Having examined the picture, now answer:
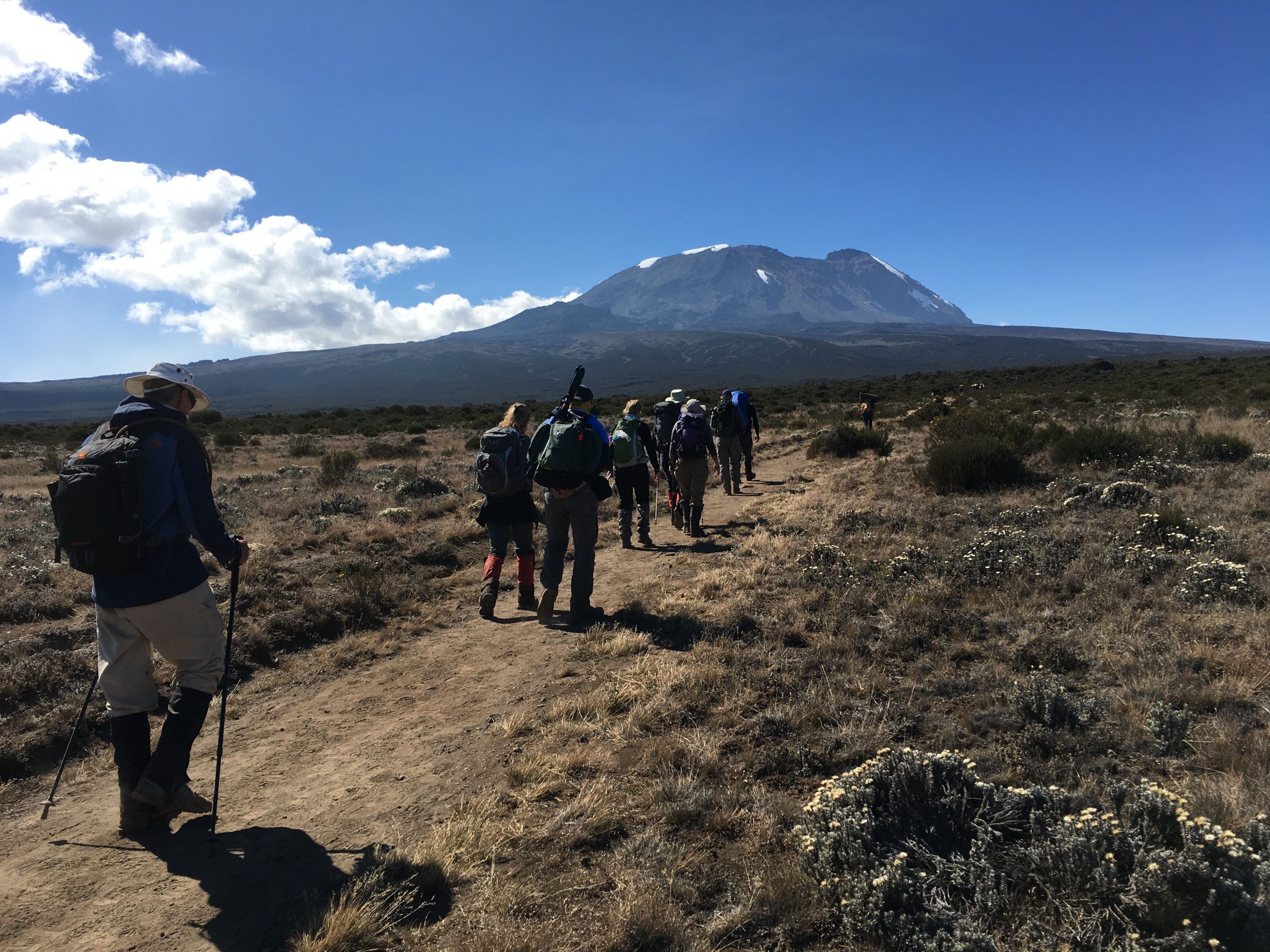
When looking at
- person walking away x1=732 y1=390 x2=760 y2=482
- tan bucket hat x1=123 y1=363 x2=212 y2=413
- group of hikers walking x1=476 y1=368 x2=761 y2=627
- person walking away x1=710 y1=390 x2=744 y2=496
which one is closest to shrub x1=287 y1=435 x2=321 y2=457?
person walking away x1=732 y1=390 x2=760 y2=482

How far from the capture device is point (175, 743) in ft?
10.3

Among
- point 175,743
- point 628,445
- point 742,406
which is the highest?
point 742,406

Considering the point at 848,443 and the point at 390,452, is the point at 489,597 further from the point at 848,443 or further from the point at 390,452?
the point at 390,452

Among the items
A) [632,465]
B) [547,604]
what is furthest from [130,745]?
[632,465]

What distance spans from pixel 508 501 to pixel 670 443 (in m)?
3.89

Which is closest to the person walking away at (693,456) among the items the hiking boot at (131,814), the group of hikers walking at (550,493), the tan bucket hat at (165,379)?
the group of hikers walking at (550,493)

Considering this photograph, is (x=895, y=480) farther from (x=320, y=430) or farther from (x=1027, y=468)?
(x=320, y=430)

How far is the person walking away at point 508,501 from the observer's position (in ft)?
19.5

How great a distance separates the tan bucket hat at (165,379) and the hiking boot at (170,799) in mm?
1731

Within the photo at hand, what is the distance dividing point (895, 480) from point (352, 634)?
8712 mm

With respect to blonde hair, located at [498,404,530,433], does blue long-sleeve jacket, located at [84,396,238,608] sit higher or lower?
lower

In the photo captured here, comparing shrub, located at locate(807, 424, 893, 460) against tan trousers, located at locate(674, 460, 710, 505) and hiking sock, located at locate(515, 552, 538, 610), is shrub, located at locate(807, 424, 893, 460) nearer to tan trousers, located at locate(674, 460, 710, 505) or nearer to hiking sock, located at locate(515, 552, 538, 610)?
tan trousers, located at locate(674, 460, 710, 505)

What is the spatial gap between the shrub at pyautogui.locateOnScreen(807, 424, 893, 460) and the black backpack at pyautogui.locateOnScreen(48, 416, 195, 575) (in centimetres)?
1469

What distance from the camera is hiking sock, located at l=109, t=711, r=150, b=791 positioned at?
122 inches
